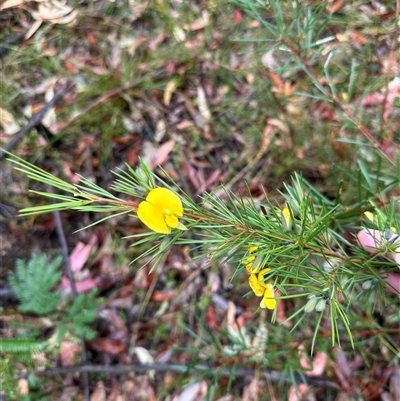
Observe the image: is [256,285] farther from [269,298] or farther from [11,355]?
[11,355]

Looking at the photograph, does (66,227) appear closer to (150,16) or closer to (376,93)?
(150,16)

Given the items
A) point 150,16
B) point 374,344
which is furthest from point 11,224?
point 374,344

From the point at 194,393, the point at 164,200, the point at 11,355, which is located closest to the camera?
the point at 164,200

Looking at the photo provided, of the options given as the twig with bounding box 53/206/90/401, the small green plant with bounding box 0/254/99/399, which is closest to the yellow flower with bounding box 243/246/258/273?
the small green plant with bounding box 0/254/99/399

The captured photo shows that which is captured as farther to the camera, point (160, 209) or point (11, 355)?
point (11, 355)

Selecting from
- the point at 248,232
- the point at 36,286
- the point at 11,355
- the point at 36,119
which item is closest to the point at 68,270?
the point at 36,286

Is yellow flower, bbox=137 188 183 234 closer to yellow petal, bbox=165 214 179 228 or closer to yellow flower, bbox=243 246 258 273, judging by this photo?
yellow petal, bbox=165 214 179 228
